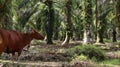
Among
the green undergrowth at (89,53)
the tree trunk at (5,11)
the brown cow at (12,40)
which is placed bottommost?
the green undergrowth at (89,53)

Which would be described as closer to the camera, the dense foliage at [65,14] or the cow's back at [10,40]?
the cow's back at [10,40]

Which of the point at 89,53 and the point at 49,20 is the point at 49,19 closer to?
the point at 49,20

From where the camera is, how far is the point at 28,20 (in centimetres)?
3288

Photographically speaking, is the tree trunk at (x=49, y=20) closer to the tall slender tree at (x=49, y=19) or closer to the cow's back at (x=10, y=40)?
the tall slender tree at (x=49, y=19)

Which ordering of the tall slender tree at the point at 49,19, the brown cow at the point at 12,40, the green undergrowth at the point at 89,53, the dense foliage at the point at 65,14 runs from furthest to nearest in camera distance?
the tall slender tree at the point at 49,19, the dense foliage at the point at 65,14, the green undergrowth at the point at 89,53, the brown cow at the point at 12,40

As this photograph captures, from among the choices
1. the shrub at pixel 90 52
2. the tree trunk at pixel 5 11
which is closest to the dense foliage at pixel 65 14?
the tree trunk at pixel 5 11

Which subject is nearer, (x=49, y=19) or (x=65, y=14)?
(x=65, y=14)

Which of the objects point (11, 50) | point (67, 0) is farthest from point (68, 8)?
point (11, 50)

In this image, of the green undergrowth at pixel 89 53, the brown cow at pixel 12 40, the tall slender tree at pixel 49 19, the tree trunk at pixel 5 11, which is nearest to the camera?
the brown cow at pixel 12 40

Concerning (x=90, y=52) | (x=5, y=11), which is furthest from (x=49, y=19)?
(x=90, y=52)

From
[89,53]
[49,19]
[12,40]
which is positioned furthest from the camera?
[49,19]

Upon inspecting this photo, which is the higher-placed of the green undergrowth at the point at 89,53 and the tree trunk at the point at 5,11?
the tree trunk at the point at 5,11

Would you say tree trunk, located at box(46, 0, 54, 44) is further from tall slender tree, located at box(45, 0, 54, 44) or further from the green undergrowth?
the green undergrowth

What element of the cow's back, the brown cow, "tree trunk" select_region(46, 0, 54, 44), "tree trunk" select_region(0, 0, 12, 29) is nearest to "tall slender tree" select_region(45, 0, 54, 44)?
"tree trunk" select_region(46, 0, 54, 44)
